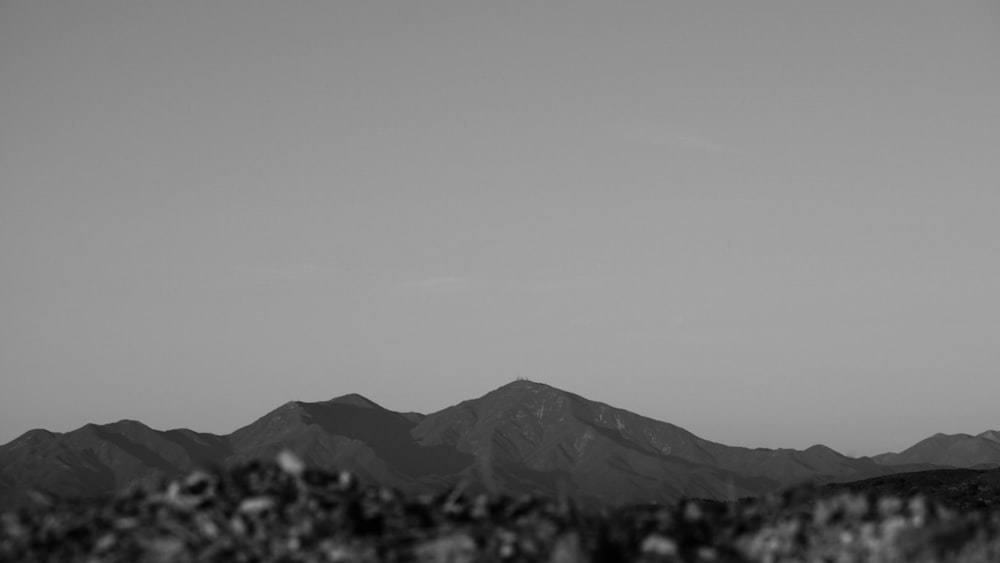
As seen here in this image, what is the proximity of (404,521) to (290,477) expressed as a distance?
65.9 inches

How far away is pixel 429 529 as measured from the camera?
46.0ft

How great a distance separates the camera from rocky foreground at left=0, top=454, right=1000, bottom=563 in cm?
1320

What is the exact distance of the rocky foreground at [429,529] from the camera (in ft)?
43.3

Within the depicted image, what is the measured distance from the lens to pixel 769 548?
13648 mm

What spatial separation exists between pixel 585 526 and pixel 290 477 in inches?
149

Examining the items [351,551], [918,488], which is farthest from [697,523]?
[918,488]

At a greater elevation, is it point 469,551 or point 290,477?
point 290,477

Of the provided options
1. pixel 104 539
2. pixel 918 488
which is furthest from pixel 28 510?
pixel 918 488

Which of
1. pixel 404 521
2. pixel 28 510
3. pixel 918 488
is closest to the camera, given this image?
pixel 404 521

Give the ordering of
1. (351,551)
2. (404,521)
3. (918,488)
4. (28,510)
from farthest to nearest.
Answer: (918,488), (28,510), (404,521), (351,551)

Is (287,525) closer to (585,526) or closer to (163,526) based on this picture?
(163,526)

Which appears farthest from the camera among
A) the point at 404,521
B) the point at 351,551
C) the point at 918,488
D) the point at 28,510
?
the point at 918,488

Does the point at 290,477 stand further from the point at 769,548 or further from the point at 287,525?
the point at 769,548

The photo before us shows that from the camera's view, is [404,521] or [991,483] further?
[991,483]
